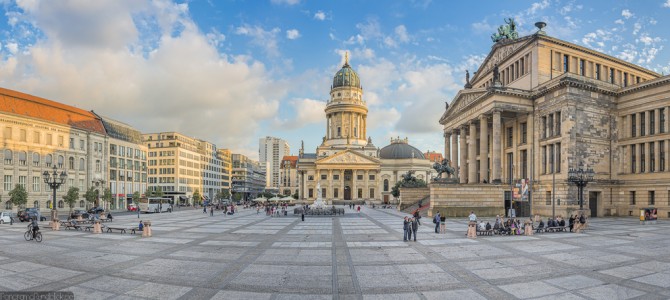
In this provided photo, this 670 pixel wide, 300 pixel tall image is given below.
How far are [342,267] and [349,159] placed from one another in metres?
105

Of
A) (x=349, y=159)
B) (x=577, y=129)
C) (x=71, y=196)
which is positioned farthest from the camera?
(x=349, y=159)

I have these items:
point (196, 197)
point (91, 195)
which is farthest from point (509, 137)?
point (196, 197)

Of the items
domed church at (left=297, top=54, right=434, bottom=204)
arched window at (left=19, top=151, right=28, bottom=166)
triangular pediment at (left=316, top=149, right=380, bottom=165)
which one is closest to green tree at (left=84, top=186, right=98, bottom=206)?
arched window at (left=19, top=151, right=28, bottom=166)

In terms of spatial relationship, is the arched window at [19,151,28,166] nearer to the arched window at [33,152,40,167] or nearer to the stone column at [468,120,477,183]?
the arched window at [33,152,40,167]

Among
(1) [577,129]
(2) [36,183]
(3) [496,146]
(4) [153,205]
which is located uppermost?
(1) [577,129]

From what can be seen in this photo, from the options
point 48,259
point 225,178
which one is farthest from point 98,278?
point 225,178

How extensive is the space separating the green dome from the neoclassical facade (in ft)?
277

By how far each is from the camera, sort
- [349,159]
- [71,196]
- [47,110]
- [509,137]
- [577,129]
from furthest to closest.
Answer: [349,159] → [47,110] → [71,196] → [509,137] → [577,129]

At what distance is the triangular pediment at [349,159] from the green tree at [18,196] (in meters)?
75.8

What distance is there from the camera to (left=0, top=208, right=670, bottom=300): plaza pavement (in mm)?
13125

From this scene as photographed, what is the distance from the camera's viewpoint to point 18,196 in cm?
5447

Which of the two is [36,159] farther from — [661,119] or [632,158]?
[661,119]

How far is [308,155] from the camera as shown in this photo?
150500 millimetres

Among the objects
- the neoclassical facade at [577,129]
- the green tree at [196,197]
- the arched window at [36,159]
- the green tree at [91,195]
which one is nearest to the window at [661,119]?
the neoclassical facade at [577,129]
